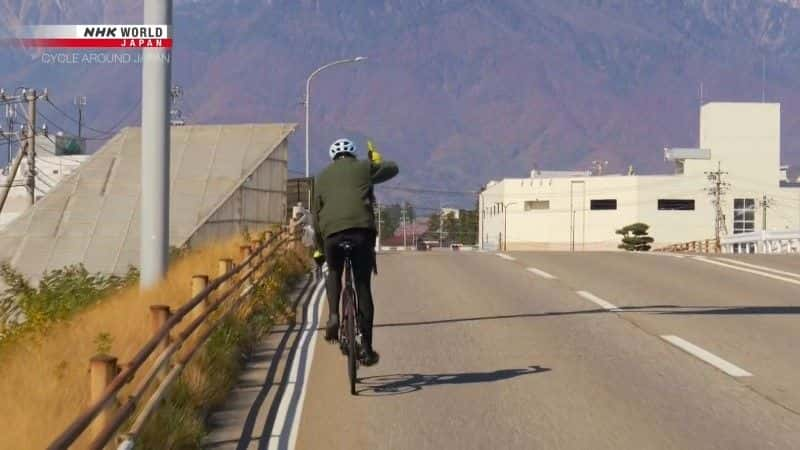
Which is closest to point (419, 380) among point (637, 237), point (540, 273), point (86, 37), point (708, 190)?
point (540, 273)

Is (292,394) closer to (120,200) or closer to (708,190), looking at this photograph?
(120,200)

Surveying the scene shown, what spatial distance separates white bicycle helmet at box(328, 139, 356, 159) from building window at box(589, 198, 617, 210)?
112m

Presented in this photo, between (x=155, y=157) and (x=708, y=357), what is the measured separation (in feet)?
23.1

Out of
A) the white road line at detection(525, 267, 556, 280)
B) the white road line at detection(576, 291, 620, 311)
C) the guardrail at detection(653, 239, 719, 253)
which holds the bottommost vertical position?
the guardrail at detection(653, 239, 719, 253)

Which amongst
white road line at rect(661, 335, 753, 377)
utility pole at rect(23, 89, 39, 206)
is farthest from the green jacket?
utility pole at rect(23, 89, 39, 206)

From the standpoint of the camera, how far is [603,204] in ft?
398

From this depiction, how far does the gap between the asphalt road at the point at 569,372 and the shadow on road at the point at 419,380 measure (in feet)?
0.06

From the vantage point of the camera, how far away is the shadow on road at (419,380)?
9672 millimetres

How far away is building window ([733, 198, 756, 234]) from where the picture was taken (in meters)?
115

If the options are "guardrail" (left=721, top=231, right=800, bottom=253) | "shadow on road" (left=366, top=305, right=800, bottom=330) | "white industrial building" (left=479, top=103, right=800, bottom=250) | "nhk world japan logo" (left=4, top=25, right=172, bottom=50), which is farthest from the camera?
"white industrial building" (left=479, top=103, right=800, bottom=250)

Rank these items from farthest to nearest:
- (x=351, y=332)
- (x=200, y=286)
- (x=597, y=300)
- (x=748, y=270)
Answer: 1. (x=748, y=270)
2. (x=597, y=300)
3. (x=200, y=286)
4. (x=351, y=332)

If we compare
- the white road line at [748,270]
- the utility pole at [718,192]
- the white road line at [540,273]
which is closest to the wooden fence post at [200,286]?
the white road line at [540,273]

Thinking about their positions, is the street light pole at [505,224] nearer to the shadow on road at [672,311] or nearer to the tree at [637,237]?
the tree at [637,237]

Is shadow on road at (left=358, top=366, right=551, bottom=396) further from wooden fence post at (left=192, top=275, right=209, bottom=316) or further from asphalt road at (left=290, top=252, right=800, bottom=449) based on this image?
wooden fence post at (left=192, top=275, right=209, bottom=316)
